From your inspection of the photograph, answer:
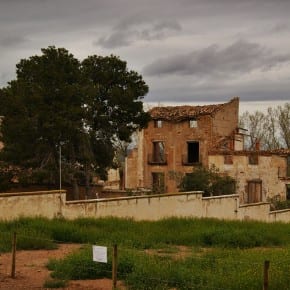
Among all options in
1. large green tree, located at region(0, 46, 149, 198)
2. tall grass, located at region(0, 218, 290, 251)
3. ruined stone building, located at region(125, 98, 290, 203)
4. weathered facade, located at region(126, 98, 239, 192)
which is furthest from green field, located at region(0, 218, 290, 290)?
weathered facade, located at region(126, 98, 239, 192)

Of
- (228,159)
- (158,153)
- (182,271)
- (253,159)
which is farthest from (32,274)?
(158,153)

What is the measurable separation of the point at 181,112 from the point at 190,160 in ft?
12.6

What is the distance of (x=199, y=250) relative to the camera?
1598 centimetres

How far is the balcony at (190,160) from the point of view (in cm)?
4116

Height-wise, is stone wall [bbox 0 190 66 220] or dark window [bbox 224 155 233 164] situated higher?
dark window [bbox 224 155 233 164]

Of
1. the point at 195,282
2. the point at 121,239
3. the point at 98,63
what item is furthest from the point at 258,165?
the point at 195,282

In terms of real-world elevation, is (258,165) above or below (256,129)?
below

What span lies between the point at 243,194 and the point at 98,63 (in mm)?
14069

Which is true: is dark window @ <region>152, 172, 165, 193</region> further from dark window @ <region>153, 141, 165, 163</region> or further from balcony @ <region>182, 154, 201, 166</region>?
balcony @ <region>182, 154, 201, 166</region>

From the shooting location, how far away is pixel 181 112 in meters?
42.1

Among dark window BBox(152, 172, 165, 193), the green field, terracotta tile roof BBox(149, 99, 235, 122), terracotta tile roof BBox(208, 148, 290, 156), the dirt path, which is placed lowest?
the dirt path

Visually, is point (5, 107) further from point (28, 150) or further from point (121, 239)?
point (121, 239)

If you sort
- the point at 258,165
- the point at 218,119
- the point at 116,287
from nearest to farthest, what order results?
the point at 116,287, the point at 258,165, the point at 218,119

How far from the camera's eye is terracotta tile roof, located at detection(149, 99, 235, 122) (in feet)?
134
